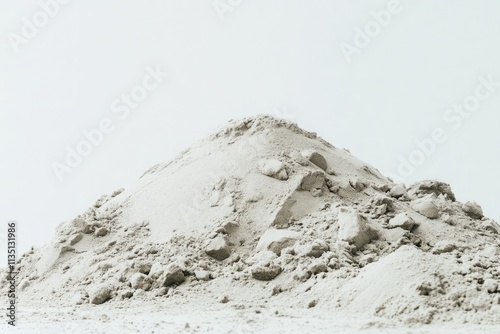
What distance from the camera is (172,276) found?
527 cm

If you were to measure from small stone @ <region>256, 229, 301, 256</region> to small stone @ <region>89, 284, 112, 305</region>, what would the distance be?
4.75 ft

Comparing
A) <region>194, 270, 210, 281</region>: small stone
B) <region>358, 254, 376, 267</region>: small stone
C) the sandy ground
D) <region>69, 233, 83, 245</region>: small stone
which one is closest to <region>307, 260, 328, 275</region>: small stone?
<region>358, 254, 376, 267</region>: small stone

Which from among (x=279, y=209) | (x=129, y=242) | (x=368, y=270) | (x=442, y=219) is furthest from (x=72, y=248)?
(x=442, y=219)

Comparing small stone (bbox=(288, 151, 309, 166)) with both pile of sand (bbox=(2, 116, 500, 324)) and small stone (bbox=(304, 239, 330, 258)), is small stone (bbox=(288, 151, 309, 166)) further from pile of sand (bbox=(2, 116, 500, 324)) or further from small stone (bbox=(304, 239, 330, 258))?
small stone (bbox=(304, 239, 330, 258))

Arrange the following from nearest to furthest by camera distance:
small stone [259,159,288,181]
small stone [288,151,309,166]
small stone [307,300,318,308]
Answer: small stone [307,300,318,308] < small stone [259,159,288,181] < small stone [288,151,309,166]

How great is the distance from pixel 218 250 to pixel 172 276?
0.61 metres

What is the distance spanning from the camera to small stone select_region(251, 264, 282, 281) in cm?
515

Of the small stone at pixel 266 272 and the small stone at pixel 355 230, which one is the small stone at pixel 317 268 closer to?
the small stone at pixel 266 272

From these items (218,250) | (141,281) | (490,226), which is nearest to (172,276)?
(141,281)

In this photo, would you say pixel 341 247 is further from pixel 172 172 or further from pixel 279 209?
pixel 172 172

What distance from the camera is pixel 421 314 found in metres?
3.93

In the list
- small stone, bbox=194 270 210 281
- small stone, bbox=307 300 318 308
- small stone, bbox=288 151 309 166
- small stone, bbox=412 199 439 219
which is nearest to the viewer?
small stone, bbox=307 300 318 308

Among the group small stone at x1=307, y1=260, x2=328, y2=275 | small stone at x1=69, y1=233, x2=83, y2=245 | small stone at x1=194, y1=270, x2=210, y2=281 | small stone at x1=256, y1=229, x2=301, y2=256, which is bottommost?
small stone at x1=307, y1=260, x2=328, y2=275

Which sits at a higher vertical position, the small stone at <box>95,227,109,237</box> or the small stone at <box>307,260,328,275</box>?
the small stone at <box>95,227,109,237</box>
